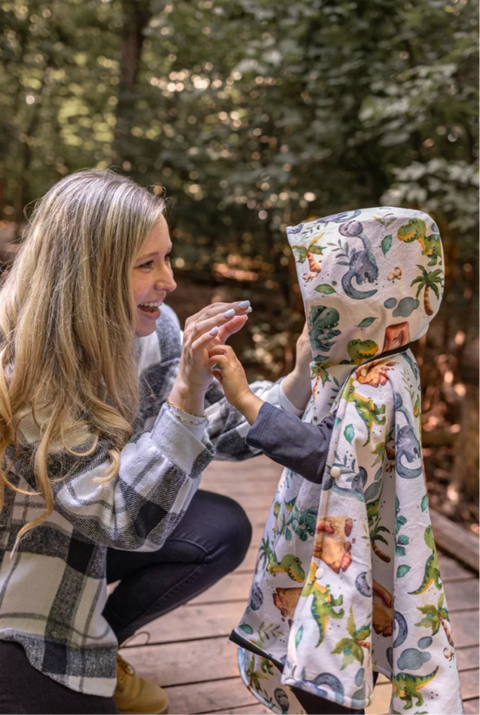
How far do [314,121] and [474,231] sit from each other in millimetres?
954

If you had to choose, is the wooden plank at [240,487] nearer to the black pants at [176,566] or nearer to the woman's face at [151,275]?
the black pants at [176,566]

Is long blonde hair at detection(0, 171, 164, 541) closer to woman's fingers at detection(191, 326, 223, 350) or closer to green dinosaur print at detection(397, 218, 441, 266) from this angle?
woman's fingers at detection(191, 326, 223, 350)

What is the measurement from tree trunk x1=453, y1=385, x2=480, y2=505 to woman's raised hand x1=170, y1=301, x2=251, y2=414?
6.83 feet

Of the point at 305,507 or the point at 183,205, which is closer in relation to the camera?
the point at 305,507

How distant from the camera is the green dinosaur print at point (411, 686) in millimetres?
934

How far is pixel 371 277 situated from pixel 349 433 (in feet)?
0.83

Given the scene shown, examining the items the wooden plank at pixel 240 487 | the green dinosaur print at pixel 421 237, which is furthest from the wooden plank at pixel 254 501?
the green dinosaur print at pixel 421 237

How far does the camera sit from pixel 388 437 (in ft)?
3.29

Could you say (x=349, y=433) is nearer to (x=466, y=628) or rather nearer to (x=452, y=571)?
(x=466, y=628)

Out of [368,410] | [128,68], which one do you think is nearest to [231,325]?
[368,410]

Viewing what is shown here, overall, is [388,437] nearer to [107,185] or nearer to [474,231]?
[107,185]

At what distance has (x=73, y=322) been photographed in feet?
3.69

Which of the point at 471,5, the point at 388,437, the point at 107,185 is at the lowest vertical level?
the point at 388,437

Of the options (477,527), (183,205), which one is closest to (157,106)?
(183,205)
